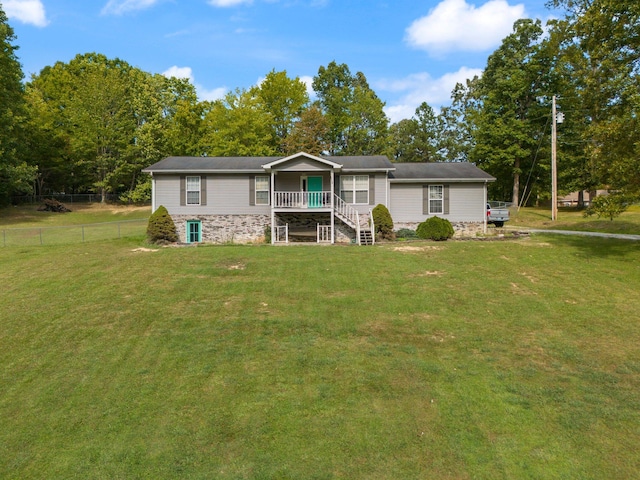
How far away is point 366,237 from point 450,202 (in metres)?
5.59

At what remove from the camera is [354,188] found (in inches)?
835

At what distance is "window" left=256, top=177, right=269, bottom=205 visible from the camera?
21334mm

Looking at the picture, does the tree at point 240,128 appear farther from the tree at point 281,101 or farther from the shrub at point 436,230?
the shrub at point 436,230

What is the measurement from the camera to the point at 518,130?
3694cm

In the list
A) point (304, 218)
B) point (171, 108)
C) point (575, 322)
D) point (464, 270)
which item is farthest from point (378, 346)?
point (171, 108)

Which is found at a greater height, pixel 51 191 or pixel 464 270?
pixel 51 191

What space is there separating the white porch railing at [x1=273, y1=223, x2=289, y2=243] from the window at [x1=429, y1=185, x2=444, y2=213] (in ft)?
25.3

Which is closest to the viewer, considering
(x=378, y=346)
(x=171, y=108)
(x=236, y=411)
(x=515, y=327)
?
(x=236, y=411)

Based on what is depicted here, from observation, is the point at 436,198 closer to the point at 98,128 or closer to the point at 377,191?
the point at 377,191

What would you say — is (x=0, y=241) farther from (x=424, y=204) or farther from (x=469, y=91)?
(x=469, y=91)

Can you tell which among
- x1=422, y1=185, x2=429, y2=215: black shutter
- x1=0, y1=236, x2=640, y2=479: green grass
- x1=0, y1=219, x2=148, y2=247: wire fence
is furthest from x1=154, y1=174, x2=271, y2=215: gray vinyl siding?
x1=0, y1=236, x2=640, y2=479: green grass

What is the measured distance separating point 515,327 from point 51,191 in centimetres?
5435

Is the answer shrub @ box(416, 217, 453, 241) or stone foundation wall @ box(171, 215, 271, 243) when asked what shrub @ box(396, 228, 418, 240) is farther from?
stone foundation wall @ box(171, 215, 271, 243)

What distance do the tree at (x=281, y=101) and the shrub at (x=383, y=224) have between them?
22.0 m
